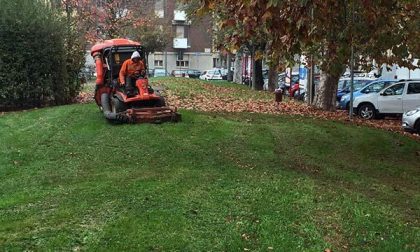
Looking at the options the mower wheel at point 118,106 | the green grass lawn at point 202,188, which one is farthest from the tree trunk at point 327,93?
the mower wheel at point 118,106

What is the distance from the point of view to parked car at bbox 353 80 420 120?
22641mm

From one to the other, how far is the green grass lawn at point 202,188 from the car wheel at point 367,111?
890cm

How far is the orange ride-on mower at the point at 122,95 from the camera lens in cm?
1355

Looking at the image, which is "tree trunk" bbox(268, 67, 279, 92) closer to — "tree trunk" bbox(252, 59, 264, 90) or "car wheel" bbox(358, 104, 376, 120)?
"tree trunk" bbox(252, 59, 264, 90)

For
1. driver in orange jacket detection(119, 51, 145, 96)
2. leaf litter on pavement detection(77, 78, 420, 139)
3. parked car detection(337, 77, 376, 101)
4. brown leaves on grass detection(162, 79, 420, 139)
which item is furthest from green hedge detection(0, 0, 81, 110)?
parked car detection(337, 77, 376, 101)

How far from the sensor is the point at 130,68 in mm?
14070

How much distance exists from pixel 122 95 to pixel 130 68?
698 millimetres

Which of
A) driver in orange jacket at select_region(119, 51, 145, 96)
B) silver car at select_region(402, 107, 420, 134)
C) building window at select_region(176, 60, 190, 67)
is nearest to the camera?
driver in orange jacket at select_region(119, 51, 145, 96)

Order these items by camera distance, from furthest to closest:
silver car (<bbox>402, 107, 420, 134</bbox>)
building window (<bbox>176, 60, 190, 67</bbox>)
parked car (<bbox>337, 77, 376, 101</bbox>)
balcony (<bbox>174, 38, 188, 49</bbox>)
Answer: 1. building window (<bbox>176, 60, 190, 67</bbox>)
2. balcony (<bbox>174, 38, 188, 49</bbox>)
3. parked car (<bbox>337, 77, 376, 101</bbox>)
4. silver car (<bbox>402, 107, 420, 134</bbox>)

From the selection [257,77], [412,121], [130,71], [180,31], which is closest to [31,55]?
[130,71]

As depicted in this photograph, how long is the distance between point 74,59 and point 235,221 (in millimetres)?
16411

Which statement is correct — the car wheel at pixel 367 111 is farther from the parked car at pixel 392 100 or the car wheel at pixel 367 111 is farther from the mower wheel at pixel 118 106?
the mower wheel at pixel 118 106

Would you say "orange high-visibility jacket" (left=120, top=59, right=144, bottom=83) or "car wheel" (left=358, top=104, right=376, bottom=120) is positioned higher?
"orange high-visibility jacket" (left=120, top=59, right=144, bottom=83)

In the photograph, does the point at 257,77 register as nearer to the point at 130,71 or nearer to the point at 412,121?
the point at 412,121
